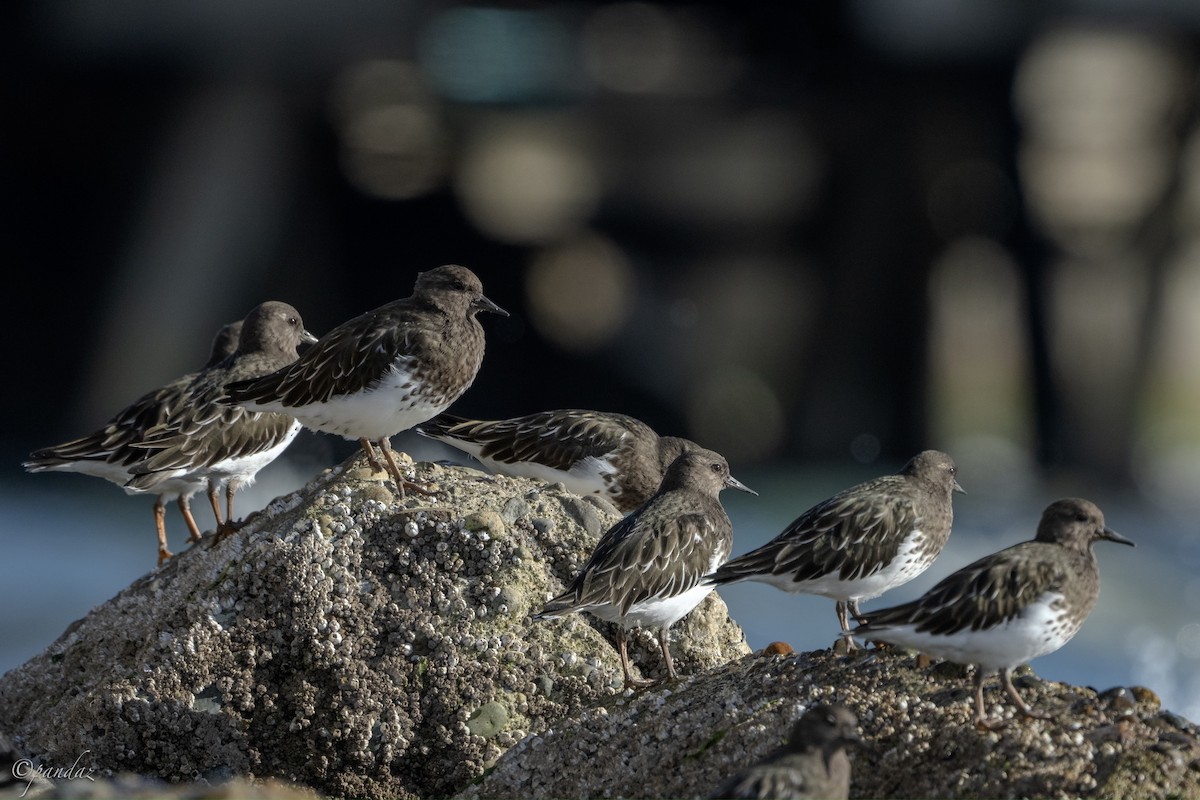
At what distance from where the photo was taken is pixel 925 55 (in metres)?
17.6

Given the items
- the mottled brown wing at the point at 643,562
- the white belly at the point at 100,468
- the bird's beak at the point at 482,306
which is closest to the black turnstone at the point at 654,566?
the mottled brown wing at the point at 643,562

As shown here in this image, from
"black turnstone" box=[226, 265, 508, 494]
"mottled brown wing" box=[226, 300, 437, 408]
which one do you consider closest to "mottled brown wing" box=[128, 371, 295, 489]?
"black turnstone" box=[226, 265, 508, 494]

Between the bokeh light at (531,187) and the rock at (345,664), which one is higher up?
the bokeh light at (531,187)

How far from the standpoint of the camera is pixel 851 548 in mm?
6594

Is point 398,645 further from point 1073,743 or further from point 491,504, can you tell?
point 1073,743

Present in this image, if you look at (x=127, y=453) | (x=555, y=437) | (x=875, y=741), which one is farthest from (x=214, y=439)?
(x=875, y=741)

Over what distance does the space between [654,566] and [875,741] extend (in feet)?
5.04

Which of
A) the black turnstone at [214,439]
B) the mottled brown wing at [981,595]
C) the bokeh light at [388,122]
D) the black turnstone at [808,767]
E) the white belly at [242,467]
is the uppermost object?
the bokeh light at [388,122]

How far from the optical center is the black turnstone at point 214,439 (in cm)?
802

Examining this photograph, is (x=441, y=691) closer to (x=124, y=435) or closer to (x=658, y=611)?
(x=658, y=611)

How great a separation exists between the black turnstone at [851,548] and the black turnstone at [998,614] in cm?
87

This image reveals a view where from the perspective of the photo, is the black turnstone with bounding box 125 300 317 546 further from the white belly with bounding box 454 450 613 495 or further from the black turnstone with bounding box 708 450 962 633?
the black turnstone with bounding box 708 450 962 633

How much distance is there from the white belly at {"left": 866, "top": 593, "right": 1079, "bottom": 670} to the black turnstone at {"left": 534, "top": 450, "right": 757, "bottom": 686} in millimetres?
1227

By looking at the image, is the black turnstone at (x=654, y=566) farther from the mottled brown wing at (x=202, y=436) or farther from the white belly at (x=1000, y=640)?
the mottled brown wing at (x=202, y=436)
